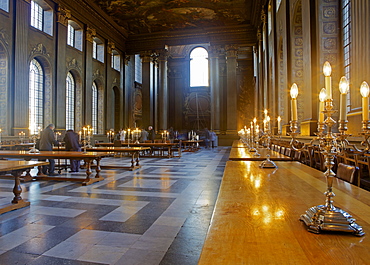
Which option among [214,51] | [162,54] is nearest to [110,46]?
[162,54]

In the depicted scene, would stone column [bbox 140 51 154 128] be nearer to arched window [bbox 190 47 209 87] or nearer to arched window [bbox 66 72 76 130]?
arched window [bbox 190 47 209 87]

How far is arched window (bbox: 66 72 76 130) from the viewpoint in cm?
1812

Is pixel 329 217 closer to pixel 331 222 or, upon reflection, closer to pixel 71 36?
pixel 331 222

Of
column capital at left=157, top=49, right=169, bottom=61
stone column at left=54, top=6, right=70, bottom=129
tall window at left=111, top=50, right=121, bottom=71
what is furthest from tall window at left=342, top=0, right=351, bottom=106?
tall window at left=111, top=50, right=121, bottom=71

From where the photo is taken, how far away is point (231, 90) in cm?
2312

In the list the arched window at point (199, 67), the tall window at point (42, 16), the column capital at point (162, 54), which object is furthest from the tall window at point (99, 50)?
the arched window at point (199, 67)

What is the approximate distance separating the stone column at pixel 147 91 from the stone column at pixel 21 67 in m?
11.5

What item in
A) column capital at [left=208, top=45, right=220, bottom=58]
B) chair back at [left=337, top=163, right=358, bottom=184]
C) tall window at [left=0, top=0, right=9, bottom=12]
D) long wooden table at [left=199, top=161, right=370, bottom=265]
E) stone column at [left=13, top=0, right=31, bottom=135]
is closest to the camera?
long wooden table at [left=199, top=161, right=370, bottom=265]

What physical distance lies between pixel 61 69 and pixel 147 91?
9026mm

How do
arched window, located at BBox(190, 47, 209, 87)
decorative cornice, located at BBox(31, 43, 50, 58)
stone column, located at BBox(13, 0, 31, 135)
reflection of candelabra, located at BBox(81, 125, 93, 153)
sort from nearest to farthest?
reflection of candelabra, located at BBox(81, 125, 93, 153), stone column, located at BBox(13, 0, 31, 135), decorative cornice, located at BBox(31, 43, 50, 58), arched window, located at BBox(190, 47, 209, 87)

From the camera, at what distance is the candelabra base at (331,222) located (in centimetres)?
131

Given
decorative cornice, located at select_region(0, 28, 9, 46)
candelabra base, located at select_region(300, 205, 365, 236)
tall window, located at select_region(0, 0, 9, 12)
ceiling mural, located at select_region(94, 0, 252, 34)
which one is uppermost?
ceiling mural, located at select_region(94, 0, 252, 34)

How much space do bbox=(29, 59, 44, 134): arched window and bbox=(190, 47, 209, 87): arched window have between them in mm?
16732

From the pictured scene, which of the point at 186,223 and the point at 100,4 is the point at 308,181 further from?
the point at 100,4
